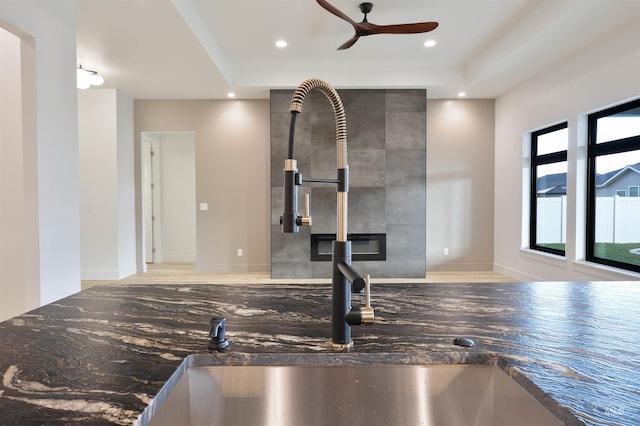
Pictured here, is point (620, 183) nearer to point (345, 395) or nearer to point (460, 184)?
point (460, 184)

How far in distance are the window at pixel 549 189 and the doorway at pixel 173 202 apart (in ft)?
18.5

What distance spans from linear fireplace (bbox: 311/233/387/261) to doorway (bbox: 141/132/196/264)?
2851mm

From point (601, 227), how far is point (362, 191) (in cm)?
277

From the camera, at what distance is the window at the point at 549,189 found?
14.6 ft

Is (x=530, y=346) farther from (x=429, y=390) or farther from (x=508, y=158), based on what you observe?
(x=508, y=158)

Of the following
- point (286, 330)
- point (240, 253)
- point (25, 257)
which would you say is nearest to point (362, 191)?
point (240, 253)

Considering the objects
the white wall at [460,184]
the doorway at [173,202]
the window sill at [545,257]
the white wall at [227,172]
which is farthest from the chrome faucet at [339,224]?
the doorway at [173,202]

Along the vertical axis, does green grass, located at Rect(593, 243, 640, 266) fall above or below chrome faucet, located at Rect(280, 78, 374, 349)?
below

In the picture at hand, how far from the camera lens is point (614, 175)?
12.2 feet

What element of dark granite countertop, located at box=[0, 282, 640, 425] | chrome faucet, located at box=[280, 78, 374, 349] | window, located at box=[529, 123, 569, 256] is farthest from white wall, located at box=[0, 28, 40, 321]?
window, located at box=[529, 123, 569, 256]

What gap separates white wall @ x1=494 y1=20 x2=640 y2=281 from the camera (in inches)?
136

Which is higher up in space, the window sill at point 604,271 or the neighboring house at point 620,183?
the neighboring house at point 620,183

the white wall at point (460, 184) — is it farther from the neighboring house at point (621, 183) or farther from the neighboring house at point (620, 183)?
the neighboring house at point (621, 183)

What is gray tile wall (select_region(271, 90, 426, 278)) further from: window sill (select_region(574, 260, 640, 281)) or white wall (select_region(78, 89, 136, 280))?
white wall (select_region(78, 89, 136, 280))
